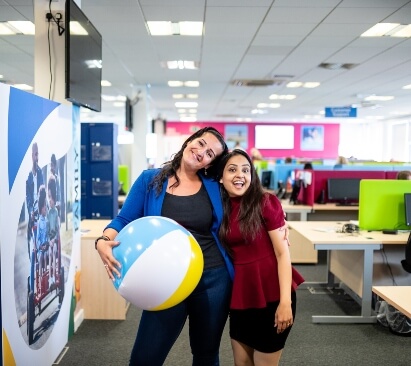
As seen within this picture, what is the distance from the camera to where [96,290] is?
12.0 ft

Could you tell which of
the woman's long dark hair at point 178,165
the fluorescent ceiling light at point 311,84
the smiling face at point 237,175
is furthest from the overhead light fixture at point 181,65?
the smiling face at point 237,175

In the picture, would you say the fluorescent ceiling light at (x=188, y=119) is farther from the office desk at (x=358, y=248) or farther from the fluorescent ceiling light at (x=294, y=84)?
the office desk at (x=358, y=248)

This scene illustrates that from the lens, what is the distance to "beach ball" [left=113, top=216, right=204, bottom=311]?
1517 millimetres

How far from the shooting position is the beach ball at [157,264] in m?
1.52

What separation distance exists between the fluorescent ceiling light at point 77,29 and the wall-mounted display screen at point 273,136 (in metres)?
16.8

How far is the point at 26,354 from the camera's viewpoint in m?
2.33

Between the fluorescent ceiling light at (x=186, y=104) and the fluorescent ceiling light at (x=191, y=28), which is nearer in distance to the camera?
the fluorescent ceiling light at (x=191, y=28)

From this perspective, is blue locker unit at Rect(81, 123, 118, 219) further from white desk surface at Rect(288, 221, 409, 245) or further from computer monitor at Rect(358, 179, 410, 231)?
computer monitor at Rect(358, 179, 410, 231)

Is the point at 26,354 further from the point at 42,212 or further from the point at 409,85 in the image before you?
the point at 409,85

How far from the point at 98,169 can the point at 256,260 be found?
3532 millimetres

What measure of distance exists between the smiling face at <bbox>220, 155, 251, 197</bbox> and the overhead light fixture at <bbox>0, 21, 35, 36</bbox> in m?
3.86

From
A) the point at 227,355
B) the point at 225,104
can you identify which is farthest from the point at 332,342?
the point at 225,104

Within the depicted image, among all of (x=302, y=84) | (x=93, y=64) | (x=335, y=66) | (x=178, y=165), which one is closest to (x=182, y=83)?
(x=302, y=84)

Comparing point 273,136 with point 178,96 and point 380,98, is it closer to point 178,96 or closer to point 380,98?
point 380,98
